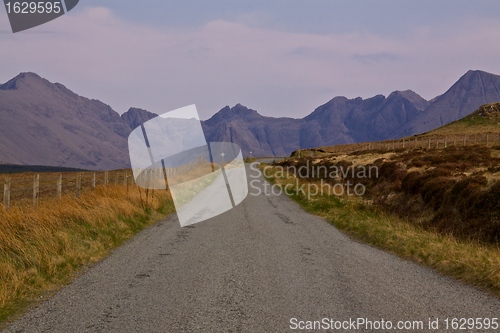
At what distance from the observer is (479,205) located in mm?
15656

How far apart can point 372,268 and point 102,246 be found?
6.36 metres

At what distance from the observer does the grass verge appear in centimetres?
872

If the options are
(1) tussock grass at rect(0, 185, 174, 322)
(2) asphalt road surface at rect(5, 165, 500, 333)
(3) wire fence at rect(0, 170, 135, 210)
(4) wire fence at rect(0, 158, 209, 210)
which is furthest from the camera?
(4) wire fence at rect(0, 158, 209, 210)

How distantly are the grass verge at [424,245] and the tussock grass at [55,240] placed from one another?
23.4 ft

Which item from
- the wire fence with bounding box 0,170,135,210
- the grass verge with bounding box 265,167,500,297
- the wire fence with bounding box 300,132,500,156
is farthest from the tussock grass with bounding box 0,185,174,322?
the wire fence with bounding box 300,132,500,156

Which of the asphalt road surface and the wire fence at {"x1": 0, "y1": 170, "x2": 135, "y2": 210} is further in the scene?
the wire fence at {"x1": 0, "y1": 170, "x2": 135, "y2": 210}

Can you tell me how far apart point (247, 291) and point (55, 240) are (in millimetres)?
5303

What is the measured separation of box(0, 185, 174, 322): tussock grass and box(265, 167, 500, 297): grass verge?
7127 mm

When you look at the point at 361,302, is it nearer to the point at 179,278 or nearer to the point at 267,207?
→ the point at 179,278

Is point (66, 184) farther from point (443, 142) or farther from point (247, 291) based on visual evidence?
point (443, 142)

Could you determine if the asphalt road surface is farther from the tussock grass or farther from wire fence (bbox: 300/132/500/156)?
wire fence (bbox: 300/132/500/156)

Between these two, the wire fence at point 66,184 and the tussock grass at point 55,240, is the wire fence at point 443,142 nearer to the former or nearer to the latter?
the wire fence at point 66,184

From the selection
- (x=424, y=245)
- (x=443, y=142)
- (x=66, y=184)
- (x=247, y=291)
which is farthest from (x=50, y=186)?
(x=443, y=142)

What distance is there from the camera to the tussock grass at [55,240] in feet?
25.6
